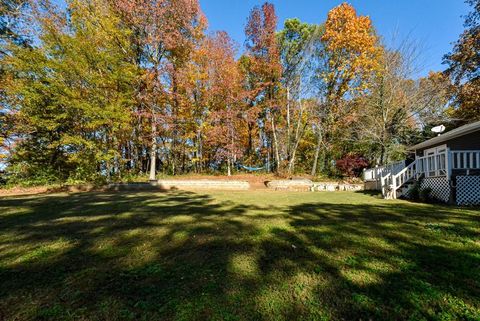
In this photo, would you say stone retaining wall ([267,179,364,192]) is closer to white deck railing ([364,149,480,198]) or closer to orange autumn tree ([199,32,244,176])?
white deck railing ([364,149,480,198])

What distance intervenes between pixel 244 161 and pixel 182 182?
28.3 ft

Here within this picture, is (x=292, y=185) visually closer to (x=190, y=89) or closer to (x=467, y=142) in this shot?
(x=467, y=142)

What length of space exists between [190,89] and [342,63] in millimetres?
10984

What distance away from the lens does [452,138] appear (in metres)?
8.09

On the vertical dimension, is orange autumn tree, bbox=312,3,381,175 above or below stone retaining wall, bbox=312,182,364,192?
above

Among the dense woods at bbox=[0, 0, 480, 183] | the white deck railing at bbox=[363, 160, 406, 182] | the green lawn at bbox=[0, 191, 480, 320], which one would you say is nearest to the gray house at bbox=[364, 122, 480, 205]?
the white deck railing at bbox=[363, 160, 406, 182]

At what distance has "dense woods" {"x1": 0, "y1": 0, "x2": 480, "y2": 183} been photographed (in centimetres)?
1222

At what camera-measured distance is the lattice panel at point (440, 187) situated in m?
6.94

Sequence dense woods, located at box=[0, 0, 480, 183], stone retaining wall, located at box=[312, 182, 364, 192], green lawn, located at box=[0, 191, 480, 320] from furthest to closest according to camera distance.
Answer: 1. stone retaining wall, located at box=[312, 182, 364, 192]
2. dense woods, located at box=[0, 0, 480, 183]
3. green lawn, located at box=[0, 191, 480, 320]

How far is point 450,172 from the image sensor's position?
6.92 m

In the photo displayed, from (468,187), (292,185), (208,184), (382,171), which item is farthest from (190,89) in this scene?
(468,187)

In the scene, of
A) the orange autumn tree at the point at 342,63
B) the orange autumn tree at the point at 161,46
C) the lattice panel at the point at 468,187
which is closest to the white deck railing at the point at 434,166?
the lattice panel at the point at 468,187

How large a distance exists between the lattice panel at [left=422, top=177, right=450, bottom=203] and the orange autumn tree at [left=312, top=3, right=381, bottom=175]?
372 inches

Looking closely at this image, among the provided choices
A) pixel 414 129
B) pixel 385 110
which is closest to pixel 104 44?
pixel 385 110
